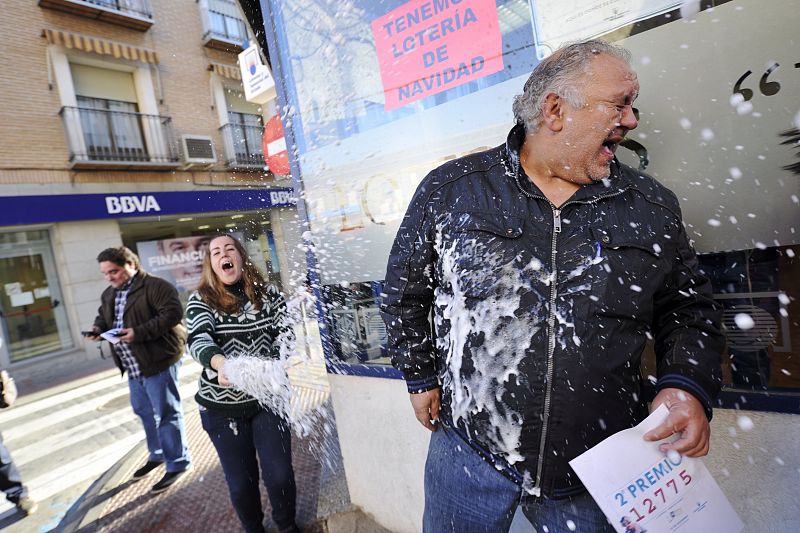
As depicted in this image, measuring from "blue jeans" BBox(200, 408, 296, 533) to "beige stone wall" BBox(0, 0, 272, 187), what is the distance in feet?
36.5

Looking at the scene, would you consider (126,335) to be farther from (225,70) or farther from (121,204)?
(225,70)

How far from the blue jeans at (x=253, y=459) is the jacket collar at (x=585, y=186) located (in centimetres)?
212

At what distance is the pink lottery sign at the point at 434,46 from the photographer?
2.17 meters

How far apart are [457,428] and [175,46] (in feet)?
49.9

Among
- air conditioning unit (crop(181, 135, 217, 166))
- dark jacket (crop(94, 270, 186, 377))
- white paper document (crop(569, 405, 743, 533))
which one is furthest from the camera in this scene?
air conditioning unit (crop(181, 135, 217, 166))

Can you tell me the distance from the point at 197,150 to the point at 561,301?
45.8ft

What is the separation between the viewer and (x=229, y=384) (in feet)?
8.14

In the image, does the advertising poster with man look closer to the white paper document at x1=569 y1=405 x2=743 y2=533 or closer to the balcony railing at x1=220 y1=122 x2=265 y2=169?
the balcony railing at x1=220 y1=122 x2=265 y2=169

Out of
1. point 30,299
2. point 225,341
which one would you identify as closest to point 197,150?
point 30,299

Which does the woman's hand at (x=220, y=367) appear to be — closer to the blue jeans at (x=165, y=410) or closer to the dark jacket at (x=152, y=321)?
the dark jacket at (x=152, y=321)

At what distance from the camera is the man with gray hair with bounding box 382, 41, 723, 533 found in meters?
1.41

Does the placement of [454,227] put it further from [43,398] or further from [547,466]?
[43,398]

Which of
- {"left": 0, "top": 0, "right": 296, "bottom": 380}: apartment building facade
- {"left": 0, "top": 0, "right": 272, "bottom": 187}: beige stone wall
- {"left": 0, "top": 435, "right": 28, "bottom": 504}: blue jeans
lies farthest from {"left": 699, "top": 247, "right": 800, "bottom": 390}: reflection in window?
{"left": 0, "top": 0, "right": 272, "bottom": 187}: beige stone wall

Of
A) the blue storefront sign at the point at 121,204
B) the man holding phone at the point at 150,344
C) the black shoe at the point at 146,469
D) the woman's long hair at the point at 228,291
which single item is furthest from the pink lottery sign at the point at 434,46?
the blue storefront sign at the point at 121,204
